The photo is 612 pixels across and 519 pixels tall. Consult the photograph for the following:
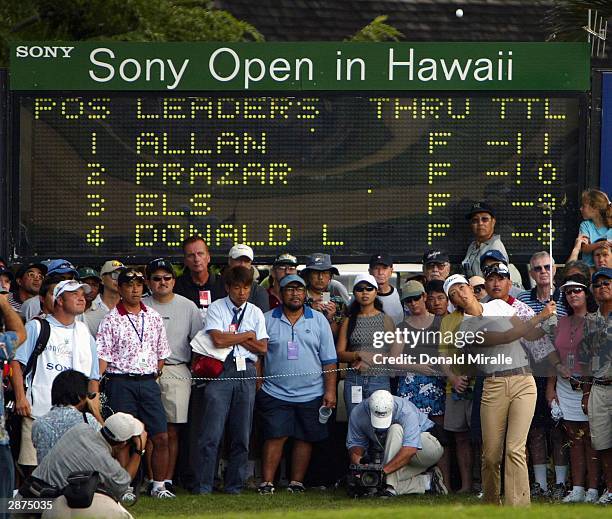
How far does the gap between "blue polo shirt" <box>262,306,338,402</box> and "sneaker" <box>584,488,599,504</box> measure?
253 centimetres

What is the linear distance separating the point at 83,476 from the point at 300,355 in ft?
13.9

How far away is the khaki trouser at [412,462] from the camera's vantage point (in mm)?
13984

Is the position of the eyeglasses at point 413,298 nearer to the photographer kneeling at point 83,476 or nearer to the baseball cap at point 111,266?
the baseball cap at point 111,266

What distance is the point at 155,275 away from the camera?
14.5 metres

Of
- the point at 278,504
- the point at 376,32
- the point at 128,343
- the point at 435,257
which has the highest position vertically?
the point at 376,32

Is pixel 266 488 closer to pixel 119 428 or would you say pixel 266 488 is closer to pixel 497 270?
pixel 497 270

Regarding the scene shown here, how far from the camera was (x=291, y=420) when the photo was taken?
1448 cm

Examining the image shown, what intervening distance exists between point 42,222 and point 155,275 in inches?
45.8

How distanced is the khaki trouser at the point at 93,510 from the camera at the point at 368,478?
12.0 ft

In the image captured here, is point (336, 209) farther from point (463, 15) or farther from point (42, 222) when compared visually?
point (463, 15)

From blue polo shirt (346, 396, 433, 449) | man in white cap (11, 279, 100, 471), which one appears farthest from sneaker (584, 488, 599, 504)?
man in white cap (11, 279, 100, 471)

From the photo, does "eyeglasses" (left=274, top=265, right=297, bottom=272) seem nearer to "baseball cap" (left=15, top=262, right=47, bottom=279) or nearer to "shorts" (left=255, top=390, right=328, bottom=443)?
"shorts" (left=255, top=390, right=328, bottom=443)

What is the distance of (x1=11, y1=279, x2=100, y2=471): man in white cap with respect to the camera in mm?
13188

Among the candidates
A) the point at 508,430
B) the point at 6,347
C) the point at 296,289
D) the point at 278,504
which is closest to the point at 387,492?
the point at 278,504
